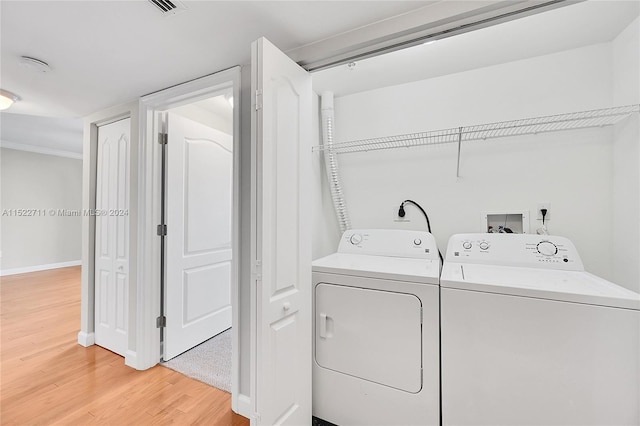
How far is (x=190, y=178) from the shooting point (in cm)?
240

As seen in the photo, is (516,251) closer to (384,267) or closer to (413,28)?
(384,267)

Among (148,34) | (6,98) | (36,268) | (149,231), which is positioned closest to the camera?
(148,34)

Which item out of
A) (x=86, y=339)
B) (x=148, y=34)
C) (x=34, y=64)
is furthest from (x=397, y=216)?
(x=86, y=339)

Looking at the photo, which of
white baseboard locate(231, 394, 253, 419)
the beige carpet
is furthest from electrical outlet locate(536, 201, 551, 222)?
the beige carpet

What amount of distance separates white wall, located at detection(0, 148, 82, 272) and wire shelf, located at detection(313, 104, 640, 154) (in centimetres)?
623

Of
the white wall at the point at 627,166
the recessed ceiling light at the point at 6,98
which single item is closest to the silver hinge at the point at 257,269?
the white wall at the point at 627,166

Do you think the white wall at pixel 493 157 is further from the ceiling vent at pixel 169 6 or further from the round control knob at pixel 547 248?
the ceiling vent at pixel 169 6

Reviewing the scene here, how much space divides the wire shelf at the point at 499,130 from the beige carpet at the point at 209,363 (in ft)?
6.37

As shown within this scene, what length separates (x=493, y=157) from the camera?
1.89 meters

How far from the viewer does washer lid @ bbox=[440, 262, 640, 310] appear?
3.46 ft

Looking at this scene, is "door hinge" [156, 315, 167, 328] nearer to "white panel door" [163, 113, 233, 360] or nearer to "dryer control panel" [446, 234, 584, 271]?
"white panel door" [163, 113, 233, 360]

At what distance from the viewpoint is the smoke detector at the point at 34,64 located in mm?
1577

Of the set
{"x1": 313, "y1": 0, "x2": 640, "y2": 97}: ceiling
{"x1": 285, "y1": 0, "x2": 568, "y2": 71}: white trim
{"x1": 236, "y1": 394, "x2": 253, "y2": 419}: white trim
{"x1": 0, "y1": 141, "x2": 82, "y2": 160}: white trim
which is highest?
{"x1": 0, "y1": 141, "x2": 82, "y2": 160}: white trim

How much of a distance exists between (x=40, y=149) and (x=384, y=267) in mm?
7061
